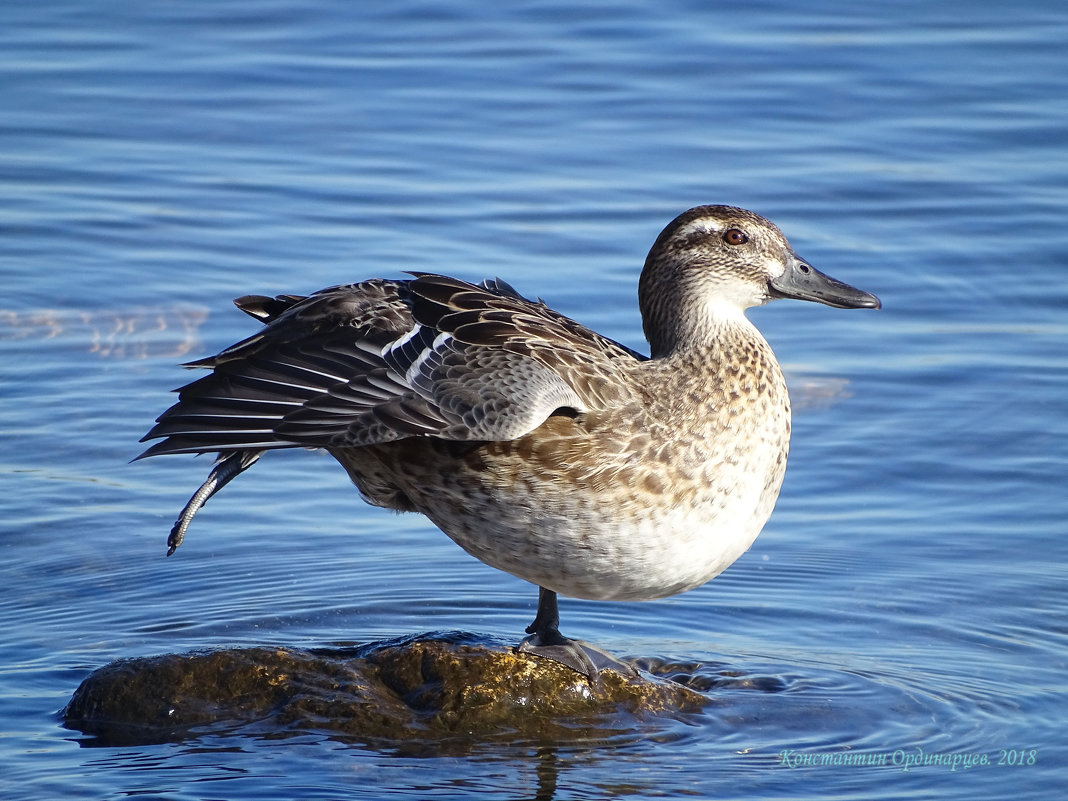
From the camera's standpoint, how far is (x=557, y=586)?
580cm

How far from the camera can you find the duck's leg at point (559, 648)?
5992 mm

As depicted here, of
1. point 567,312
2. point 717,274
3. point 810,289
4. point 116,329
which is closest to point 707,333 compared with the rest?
point 717,274

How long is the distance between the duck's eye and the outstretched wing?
60cm

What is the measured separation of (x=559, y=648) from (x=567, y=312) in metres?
3.93

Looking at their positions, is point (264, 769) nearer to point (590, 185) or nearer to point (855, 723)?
point (855, 723)

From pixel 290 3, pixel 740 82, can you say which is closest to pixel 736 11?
pixel 740 82

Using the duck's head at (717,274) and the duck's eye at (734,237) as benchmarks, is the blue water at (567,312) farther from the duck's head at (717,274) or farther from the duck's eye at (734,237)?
the duck's eye at (734,237)

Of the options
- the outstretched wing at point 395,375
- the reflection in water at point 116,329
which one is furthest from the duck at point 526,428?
the reflection in water at point 116,329

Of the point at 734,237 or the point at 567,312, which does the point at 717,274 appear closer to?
the point at 734,237

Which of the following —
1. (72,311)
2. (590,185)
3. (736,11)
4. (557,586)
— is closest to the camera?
(557,586)

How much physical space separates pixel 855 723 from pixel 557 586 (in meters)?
1.19

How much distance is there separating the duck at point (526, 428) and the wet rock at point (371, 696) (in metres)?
0.16

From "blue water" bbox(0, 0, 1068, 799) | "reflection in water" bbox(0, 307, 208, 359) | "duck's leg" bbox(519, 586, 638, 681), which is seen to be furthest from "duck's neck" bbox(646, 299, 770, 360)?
"reflection in water" bbox(0, 307, 208, 359)

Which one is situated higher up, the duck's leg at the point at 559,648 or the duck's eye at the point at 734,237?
the duck's eye at the point at 734,237
